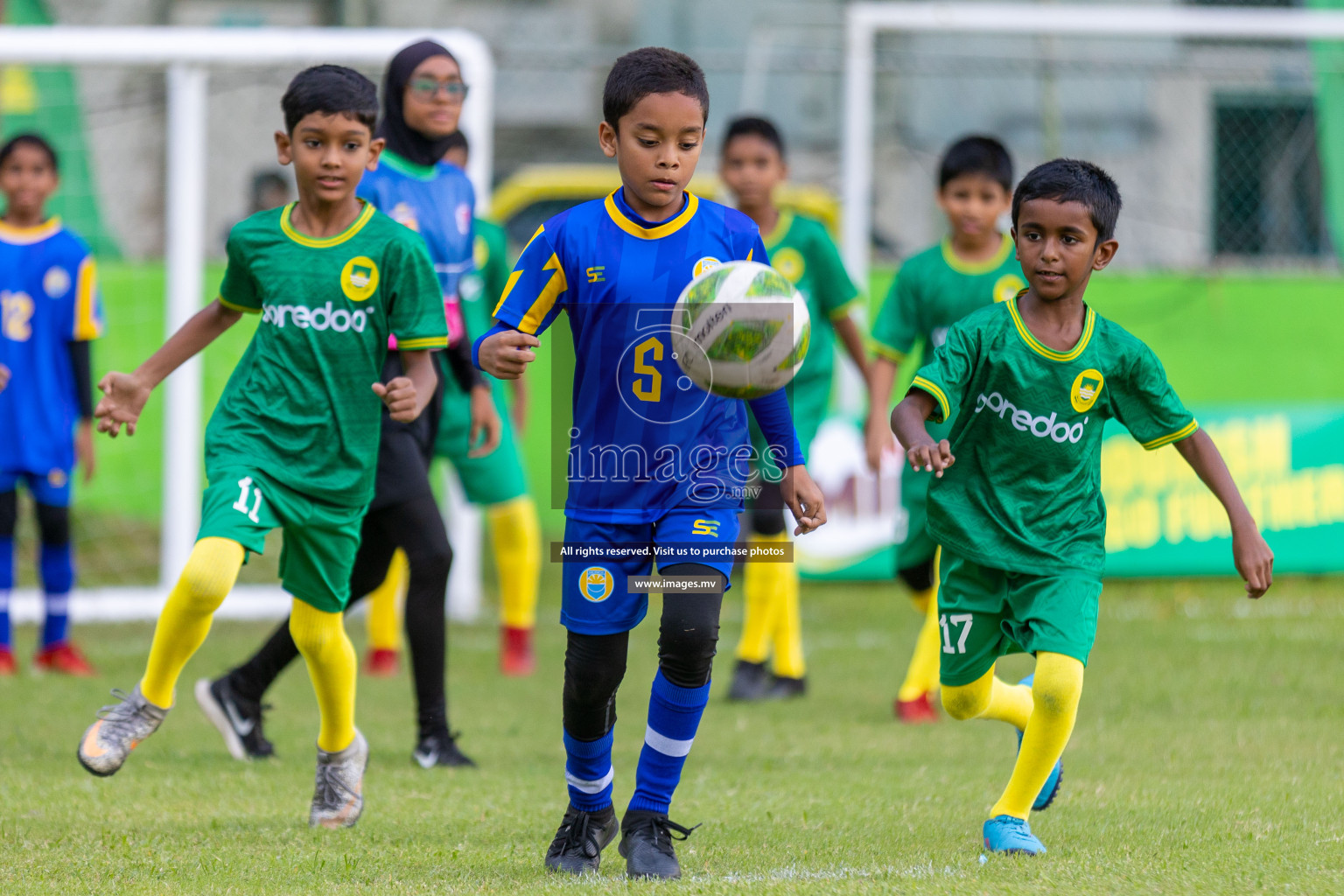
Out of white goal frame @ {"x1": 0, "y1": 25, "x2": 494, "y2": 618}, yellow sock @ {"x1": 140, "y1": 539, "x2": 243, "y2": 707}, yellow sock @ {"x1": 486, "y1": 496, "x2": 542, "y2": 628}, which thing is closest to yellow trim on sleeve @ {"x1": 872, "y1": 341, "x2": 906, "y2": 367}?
yellow sock @ {"x1": 486, "y1": 496, "x2": 542, "y2": 628}

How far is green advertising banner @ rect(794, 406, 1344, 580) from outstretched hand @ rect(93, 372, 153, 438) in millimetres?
5869

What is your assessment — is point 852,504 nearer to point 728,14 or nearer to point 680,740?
point 680,740

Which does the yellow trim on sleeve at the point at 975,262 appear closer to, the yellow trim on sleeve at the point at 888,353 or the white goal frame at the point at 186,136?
the yellow trim on sleeve at the point at 888,353

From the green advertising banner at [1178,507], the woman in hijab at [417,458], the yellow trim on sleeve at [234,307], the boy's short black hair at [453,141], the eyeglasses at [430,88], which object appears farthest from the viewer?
the green advertising banner at [1178,507]

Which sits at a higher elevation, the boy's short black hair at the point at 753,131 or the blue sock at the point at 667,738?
the boy's short black hair at the point at 753,131

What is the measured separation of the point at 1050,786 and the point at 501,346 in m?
1.87

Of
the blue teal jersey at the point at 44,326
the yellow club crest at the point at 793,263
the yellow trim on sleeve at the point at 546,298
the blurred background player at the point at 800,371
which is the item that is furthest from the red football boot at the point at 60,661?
the yellow trim on sleeve at the point at 546,298

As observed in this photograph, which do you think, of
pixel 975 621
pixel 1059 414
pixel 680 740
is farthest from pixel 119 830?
pixel 1059 414

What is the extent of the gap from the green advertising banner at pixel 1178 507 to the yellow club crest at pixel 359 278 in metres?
5.64

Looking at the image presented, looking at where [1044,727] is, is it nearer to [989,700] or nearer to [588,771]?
[989,700]

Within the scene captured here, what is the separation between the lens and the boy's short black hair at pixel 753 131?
670 cm

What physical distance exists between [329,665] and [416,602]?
3.24 ft

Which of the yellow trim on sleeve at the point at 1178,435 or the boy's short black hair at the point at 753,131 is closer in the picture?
the yellow trim on sleeve at the point at 1178,435

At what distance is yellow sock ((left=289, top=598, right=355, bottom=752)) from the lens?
4.35 m
